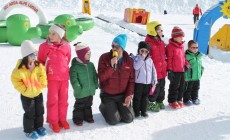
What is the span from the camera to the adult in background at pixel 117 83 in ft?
16.9

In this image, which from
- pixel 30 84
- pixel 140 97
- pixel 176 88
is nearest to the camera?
pixel 30 84

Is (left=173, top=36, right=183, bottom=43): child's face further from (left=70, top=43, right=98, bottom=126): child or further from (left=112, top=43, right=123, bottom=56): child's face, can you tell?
(left=70, top=43, right=98, bottom=126): child

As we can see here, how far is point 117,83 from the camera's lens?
5.27 m

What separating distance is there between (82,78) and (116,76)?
23.1 inches

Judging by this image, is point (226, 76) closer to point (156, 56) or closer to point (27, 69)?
point (156, 56)

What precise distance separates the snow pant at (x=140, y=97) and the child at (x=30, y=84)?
5.55 ft

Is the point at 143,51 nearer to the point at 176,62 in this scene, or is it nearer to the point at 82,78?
the point at 176,62

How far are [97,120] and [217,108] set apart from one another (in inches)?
98.8

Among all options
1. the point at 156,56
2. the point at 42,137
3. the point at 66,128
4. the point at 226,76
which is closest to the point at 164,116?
the point at 156,56

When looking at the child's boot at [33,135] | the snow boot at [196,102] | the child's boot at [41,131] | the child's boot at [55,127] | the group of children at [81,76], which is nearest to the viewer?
the group of children at [81,76]

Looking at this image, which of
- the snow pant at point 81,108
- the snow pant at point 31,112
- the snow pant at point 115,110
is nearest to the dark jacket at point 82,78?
the snow pant at point 81,108

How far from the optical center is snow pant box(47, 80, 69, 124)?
4.79m

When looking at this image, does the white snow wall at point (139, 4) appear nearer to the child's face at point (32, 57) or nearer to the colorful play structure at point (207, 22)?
the colorful play structure at point (207, 22)

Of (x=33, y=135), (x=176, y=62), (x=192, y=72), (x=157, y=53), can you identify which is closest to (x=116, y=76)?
(x=157, y=53)
